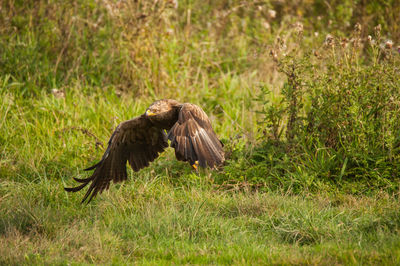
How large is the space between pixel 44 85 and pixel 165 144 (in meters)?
3.03

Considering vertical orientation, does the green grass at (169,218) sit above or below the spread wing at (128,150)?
below

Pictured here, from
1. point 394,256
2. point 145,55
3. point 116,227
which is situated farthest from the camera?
point 145,55

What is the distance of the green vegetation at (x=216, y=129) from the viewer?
438 centimetres

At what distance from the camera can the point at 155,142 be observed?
5895 millimetres

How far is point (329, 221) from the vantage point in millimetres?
4562

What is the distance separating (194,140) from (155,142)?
1364 millimetres

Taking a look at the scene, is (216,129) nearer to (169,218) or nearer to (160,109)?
(160,109)

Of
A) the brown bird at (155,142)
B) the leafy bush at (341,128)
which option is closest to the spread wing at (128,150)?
the brown bird at (155,142)

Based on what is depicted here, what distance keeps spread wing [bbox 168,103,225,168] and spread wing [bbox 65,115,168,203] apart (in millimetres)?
948

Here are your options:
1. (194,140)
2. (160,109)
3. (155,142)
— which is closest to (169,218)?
(194,140)

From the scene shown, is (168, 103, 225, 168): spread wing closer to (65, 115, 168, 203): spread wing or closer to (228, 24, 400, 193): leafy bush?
(65, 115, 168, 203): spread wing

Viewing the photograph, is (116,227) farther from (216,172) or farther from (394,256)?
(394,256)

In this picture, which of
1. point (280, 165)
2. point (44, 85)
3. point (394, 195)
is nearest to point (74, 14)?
point (44, 85)

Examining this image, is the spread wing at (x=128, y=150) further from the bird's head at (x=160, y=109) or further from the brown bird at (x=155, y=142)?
the bird's head at (x=160, y=109)
